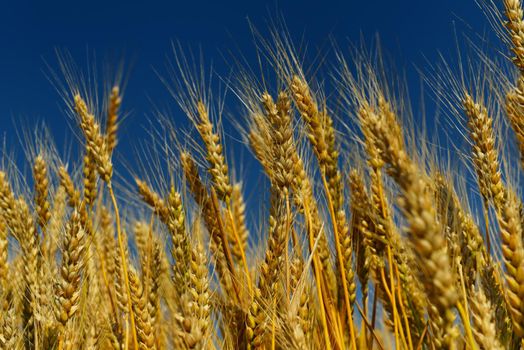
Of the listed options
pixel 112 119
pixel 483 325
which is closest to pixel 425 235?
pixel 483 325

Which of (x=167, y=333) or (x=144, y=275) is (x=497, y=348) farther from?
(x=167, y=333)

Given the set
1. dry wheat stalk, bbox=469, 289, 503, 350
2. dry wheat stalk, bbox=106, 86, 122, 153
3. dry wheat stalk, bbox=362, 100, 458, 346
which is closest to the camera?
dry wheat stalk, bbox=362, 100, 458, 346

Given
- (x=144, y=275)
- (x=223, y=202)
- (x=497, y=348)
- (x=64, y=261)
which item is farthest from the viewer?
(x=144, y=275)

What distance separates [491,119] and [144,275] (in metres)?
1.88

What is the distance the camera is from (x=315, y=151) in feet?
8.84

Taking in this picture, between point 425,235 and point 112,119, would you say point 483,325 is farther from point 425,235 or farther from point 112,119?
point 112,119

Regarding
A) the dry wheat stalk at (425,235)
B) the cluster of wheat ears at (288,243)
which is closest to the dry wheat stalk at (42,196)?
the cluster of wheat ears at (288,243)

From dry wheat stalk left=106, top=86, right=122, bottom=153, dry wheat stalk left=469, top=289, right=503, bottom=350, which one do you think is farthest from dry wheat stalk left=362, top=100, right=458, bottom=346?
dry wheat stalk left=106, top=86, right=122, bottom=153

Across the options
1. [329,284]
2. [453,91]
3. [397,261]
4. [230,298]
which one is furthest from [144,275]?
[453,91]

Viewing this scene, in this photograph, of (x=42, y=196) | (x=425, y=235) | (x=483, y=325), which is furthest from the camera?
(x=42, y=196)

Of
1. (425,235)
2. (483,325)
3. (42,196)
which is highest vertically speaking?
(42,196)

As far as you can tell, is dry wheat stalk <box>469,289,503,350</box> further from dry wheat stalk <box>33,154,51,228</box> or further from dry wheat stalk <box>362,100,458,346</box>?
dry wheat stalk <box>33,154,51,228</box>

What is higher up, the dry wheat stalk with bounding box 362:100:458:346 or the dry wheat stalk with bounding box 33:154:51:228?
the dry wheat stalk with bounding box 33:154:51:228

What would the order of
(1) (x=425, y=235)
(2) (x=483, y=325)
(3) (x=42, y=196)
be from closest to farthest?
(1) (x=425, y=235) < (2) (x=483, y=325) < (3) (x=42, y=196)
